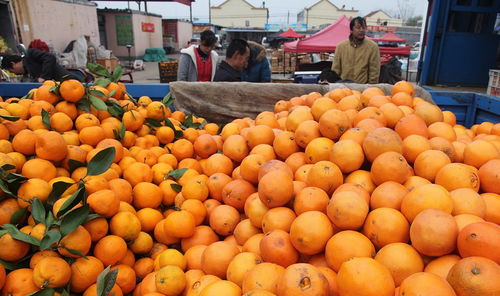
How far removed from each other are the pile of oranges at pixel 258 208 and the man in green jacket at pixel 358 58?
2780 millimetres

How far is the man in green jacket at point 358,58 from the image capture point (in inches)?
197

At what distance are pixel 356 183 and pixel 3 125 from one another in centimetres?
211

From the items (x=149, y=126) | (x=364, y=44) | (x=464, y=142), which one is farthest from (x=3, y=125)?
(x=364, y=44)

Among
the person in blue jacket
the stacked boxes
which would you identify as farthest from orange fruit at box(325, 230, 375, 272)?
the stacked boxes

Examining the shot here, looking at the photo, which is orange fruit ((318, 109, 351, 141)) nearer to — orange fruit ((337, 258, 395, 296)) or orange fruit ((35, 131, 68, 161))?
orange fruit ((337, 258, 395, 296))

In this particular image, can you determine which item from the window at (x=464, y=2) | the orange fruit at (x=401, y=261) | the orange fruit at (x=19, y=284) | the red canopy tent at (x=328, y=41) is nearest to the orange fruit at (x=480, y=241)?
the orange fruit at (x=401, y=261)

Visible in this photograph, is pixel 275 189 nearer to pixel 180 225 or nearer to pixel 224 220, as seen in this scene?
pixel 224 220

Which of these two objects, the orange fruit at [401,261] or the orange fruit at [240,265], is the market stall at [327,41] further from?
the orange fruit at [401,261]

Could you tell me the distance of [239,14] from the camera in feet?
215

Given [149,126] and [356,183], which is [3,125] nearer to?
[149,126]

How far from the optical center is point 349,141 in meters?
1.75

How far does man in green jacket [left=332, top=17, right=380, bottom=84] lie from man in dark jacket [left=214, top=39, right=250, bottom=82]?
1548mm

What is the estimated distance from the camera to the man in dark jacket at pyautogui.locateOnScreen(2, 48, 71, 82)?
5426 millimetres

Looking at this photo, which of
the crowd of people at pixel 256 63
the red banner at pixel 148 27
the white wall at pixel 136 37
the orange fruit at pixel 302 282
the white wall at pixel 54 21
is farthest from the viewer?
the red banner at pixel 148 27
